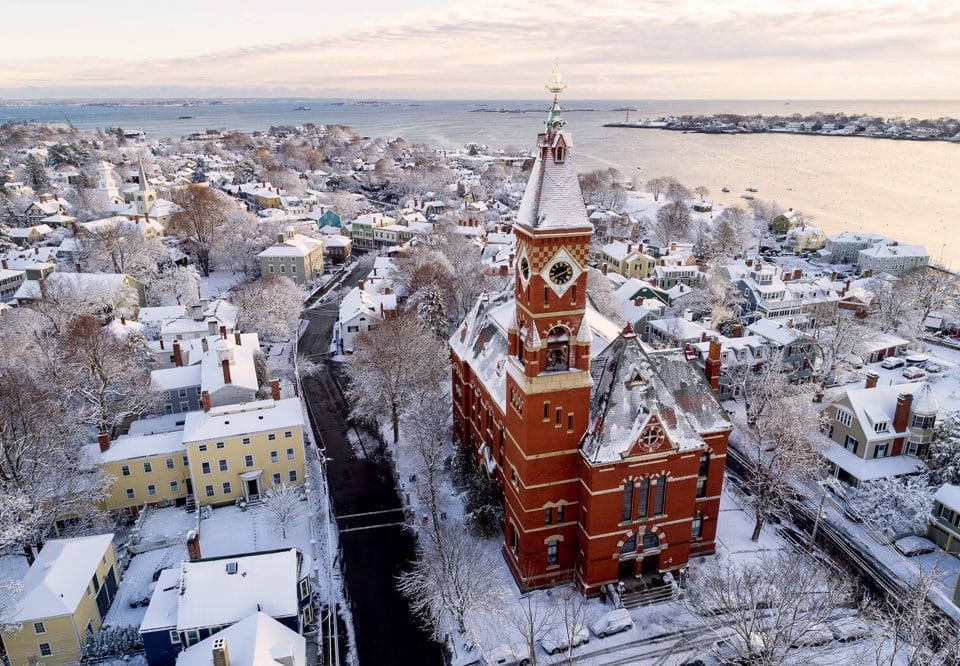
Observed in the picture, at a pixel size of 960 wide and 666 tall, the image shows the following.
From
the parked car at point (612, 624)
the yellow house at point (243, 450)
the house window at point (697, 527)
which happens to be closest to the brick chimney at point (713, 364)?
the house window at point (697, 527)

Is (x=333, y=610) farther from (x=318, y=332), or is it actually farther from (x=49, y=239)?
(x=49, y=239)

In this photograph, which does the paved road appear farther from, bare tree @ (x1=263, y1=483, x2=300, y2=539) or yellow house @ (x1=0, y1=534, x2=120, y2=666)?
yellow house @ (x1=0, y1=534, x2=120, y2=666)

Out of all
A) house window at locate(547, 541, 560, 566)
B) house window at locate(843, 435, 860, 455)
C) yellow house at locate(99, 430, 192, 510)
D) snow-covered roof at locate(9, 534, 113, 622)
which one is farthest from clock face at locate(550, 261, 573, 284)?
A: house window at locate(843, 435, 860, 455)

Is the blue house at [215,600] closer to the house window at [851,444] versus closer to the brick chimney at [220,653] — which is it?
the brick chimney at [220,653]

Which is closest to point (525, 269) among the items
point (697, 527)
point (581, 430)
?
point (581, 430)

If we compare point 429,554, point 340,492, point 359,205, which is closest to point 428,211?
point 359,205

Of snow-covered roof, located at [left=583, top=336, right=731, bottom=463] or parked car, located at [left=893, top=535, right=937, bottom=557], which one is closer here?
snow-covered roof, located at [left=583, top=336, right=731, bottom=463]
